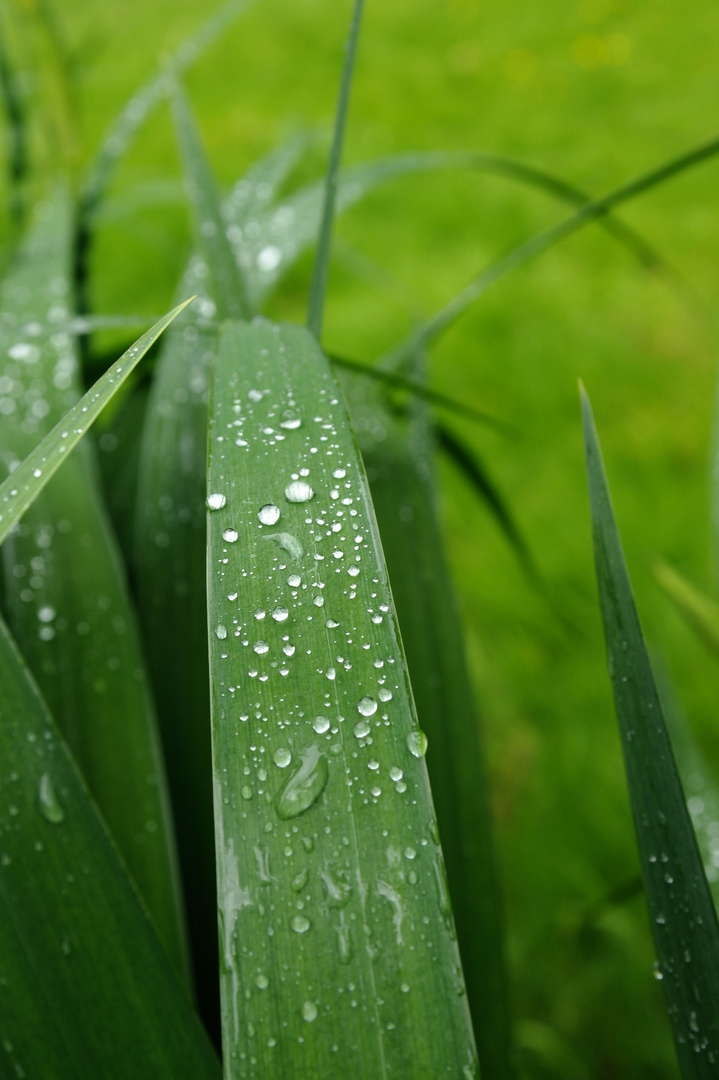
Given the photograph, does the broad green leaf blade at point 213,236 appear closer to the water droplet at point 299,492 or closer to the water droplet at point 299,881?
the water droplet at point 299,492

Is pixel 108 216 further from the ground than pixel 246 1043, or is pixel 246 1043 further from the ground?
pixel 108 216

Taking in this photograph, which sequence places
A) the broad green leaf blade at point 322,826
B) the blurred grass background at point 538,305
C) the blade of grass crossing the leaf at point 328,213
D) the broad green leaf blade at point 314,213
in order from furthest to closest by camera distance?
the blurred grass background at point 538,305, the broad green leaf blade at point 314,213, the blade of grass crossing the leaf at point 328,213, the broad green leaf blade at point 322,826

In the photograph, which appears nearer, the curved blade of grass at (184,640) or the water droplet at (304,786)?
the water droplet at (304,786)

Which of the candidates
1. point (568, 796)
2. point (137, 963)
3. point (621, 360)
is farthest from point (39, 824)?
point (621, 360)

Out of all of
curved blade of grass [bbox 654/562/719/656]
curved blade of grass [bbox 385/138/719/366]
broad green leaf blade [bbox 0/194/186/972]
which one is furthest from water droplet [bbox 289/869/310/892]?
curved blade of grass [bbox 385/138/719/366]

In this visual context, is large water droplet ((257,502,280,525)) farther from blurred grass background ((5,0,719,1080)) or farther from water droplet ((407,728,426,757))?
blurred grass background ((5,0,719,1080))

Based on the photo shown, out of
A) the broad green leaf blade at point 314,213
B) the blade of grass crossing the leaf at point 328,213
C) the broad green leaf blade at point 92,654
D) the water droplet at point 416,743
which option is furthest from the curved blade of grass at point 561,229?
the water droplet at point 416,743

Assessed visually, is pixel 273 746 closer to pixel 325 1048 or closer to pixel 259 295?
pixel 325 1048
